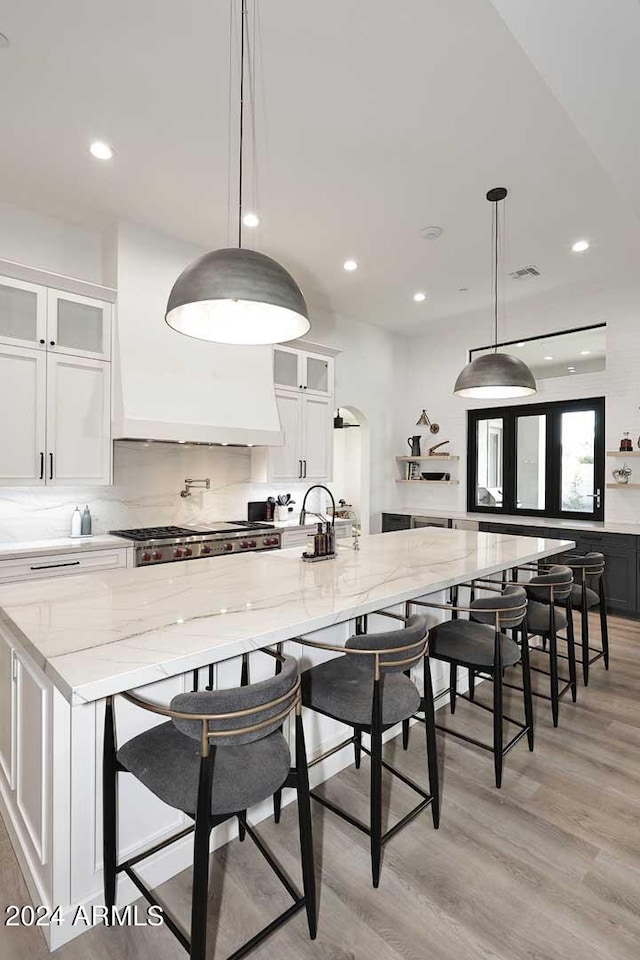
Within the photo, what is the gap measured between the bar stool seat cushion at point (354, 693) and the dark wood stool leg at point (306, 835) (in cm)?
28

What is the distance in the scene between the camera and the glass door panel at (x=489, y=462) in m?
6.46

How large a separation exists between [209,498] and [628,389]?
4.41m

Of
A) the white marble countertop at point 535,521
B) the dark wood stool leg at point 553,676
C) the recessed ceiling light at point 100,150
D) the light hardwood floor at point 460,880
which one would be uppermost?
the recessed ceiling light at point 100,150

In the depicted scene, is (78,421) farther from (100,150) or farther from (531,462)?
(531,462)

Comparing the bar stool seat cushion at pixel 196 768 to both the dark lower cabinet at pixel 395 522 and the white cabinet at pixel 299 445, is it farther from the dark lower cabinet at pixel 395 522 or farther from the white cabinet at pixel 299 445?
the dark lower cabinet at pixel 395 522

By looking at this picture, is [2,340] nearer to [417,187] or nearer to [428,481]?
[417,187]

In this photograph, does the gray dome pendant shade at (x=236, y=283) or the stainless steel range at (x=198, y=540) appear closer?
the gray dome pendant shade at (x=236, y=283)

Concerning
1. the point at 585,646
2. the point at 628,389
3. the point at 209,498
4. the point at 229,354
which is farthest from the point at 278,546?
the point at 628,389

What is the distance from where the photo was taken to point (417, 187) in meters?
3.55

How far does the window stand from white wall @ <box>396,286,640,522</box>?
14 cm

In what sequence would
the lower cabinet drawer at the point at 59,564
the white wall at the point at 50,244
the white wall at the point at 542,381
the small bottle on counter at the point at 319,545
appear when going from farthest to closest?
the white wall at the point at 542,381 < the white wall at the point at 50,244 < the lower cabinet drawer at the point at 59,564 < the small bottle on counter at the point at 319,545

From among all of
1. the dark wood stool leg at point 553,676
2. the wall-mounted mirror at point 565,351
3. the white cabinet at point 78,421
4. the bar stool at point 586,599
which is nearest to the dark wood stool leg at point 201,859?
the dark wood stool leg at point 553,676

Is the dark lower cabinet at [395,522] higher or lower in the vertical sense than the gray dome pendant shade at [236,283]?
lower

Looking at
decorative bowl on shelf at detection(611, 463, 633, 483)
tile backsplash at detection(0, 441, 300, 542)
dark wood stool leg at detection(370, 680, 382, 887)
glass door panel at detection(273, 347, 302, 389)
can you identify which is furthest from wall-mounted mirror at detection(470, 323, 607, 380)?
dark wood stool leg at detection(370, 680, 382, 887)
